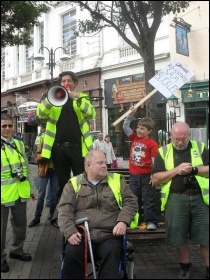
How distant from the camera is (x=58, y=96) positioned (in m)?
4.32

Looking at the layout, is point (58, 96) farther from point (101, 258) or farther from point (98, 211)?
point (101, 258)

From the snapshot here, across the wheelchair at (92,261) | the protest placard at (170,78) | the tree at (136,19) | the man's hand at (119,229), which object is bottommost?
the wheelchair at (92,261)

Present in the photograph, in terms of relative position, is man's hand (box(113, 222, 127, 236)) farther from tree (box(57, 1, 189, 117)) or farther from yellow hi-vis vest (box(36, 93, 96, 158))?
tree (box(57, 1, 189, 117))

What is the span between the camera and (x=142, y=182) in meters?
5.29

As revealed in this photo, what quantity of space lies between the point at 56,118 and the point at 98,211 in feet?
4.66

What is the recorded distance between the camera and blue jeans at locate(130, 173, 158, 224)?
5117mm

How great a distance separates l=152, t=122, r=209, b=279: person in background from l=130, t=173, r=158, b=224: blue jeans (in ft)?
3.95

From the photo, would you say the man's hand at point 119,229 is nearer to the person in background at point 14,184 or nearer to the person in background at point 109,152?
the person in background at point 14,184

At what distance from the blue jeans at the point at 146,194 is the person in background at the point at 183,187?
121 cm

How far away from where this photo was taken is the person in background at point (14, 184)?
3799 mm

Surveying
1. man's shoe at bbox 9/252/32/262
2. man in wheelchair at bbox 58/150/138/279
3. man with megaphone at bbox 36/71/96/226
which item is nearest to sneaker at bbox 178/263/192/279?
man in wheelchair at bbox 58/150/138/279

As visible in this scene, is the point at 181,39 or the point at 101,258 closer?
the point at 101,258

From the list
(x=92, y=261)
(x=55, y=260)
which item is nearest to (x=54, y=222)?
(x=55, y=260)

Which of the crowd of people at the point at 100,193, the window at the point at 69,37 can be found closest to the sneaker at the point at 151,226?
the crowd of people at the point at 100,193
